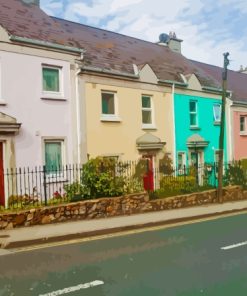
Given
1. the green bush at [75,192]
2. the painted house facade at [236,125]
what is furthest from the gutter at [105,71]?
the painted house facade at [236,125]

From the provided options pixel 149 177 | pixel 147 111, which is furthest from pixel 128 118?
pixel 149 177

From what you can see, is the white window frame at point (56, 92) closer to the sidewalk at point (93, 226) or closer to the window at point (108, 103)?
the window at point (108, 103)

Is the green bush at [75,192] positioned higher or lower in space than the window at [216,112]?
lower

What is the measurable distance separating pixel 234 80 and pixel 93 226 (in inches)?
978

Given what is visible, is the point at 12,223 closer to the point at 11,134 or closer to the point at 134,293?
the point at 11,134

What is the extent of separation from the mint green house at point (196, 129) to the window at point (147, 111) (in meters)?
1.89

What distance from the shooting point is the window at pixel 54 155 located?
16.5 m

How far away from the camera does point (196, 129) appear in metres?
24.6

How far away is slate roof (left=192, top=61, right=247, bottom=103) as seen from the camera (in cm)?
2992

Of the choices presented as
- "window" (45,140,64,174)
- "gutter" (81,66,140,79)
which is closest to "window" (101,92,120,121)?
"gutter" (81,66,140,79)

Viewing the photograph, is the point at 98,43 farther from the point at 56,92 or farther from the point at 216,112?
the point at 216,112

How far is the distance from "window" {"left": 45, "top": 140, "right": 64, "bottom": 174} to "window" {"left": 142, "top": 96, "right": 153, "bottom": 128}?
5.95 meters

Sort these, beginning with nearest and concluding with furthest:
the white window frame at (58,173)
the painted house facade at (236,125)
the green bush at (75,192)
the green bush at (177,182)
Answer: the green bush at (75,192)
the white window frame at (58,173)
the green bush at (177,182)
the painted house facade at (236,125)

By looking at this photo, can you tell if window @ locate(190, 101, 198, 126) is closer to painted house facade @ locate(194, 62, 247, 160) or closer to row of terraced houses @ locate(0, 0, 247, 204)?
row of terraced houses @ locate(0, 0, 247, 204)
